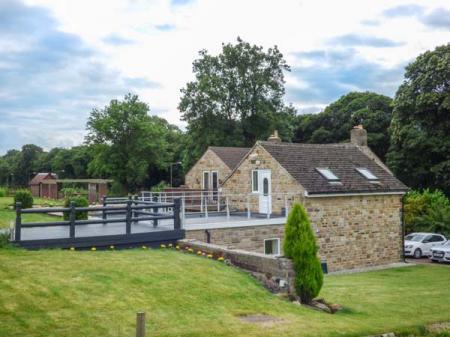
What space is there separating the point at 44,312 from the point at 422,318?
28.6 ft

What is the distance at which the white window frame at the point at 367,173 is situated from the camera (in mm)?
25659

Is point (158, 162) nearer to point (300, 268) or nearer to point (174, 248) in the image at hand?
point (174, 248)

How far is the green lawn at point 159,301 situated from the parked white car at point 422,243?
14.2 m

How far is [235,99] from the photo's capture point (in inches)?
2079

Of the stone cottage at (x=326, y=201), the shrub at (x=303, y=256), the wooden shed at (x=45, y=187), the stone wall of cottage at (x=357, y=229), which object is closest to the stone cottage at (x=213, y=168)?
the stone cottage at (x=326, y=201)

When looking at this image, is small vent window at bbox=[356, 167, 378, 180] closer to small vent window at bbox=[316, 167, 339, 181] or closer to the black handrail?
small vent window at bbox=[316, 167, 339, 181]

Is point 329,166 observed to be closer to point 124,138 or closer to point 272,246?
point 272,246

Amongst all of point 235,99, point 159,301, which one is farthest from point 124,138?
point 159,301

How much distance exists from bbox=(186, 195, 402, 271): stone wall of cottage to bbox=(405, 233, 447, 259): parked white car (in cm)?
308

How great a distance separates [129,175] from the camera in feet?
156

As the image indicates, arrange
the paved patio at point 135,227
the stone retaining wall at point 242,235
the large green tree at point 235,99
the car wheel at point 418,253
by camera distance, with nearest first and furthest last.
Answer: the paved patio at point 135,227, the stone retaining wall at point 242,235, the car wheel at point 418,253, the large green tree at point 235,99

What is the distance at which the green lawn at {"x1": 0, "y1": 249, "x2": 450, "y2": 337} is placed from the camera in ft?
29.4

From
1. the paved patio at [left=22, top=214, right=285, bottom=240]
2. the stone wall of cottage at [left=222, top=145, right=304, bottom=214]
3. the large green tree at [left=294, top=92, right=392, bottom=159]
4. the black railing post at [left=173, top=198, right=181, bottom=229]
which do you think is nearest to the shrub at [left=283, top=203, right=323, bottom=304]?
the black railing post at [left=173, top=198, right=181, bottom=229]

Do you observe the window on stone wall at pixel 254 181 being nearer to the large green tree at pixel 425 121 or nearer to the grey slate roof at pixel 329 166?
the grey slate roof at pixel 329 166
